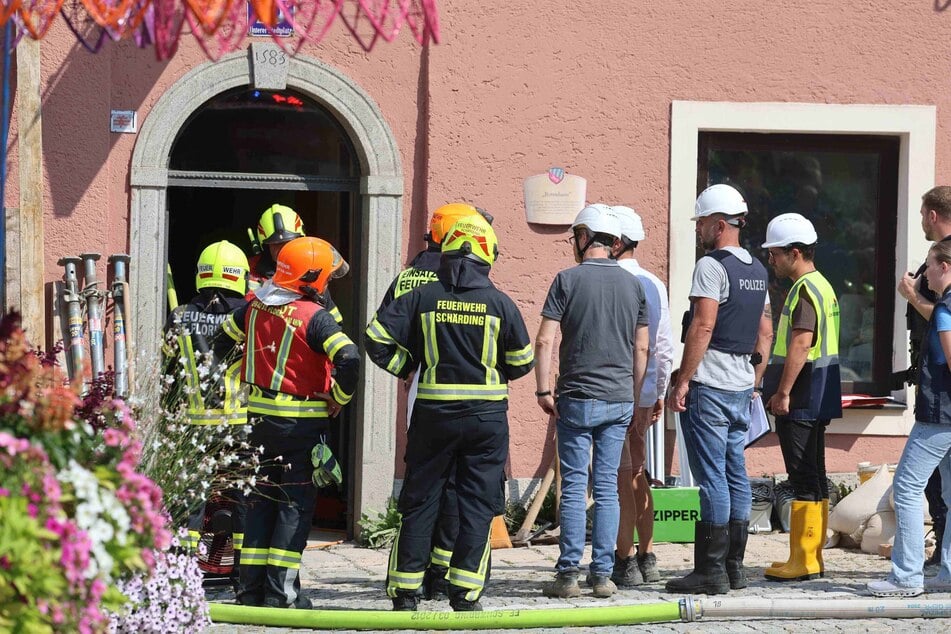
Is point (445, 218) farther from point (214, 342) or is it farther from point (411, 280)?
point (214, 342)

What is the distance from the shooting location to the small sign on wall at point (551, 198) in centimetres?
927

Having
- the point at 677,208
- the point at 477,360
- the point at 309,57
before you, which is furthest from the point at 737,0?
the point at 477,360

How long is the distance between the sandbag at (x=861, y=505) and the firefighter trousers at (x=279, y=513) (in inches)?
143

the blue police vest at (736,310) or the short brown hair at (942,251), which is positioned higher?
the short brown hair at (942,251)

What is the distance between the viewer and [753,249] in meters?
9.88

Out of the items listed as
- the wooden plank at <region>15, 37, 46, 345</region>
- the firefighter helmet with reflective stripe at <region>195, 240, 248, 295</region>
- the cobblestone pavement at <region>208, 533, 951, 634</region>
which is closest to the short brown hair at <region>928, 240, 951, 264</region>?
the cobblestone pavement at <region>208, 533, 951, 634</region>

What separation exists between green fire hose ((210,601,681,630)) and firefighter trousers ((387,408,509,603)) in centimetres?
19

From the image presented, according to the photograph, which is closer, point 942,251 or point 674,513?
point 942,251

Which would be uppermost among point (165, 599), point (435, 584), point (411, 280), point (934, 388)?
point (411, 280)

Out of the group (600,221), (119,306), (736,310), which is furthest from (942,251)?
(119,306)

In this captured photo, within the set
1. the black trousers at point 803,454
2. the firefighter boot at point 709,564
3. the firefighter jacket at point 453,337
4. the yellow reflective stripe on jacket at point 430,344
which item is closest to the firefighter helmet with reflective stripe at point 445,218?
the firefighter jacket at point 453,337

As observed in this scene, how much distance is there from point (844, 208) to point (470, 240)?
14.4ft

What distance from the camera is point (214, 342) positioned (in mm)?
6961

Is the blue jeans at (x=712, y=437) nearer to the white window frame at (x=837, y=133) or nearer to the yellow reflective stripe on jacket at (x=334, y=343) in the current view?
the yellow reflective stripe on jacket at (x=334, y=343)
